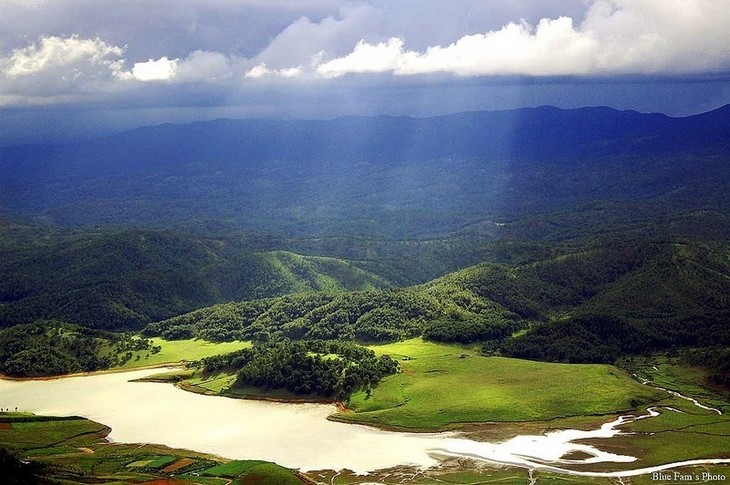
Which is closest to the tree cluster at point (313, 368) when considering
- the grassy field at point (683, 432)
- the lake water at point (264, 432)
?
the lake water at point (264, 432)

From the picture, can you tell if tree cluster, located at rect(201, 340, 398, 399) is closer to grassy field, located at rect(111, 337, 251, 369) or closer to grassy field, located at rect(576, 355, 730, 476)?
grassy field, located at rect(111, 337, 251, 369)

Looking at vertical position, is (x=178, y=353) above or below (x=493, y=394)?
below

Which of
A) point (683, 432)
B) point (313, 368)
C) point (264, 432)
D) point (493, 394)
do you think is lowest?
point (264, 432)

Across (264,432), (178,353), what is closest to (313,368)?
(264,432)

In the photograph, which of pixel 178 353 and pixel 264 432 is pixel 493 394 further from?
pixel 178 353

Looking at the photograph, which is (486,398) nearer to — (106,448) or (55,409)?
(106,448)

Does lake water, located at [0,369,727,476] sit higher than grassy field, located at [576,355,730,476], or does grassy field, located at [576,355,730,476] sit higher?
grassy field, located at [576,355,730,476]

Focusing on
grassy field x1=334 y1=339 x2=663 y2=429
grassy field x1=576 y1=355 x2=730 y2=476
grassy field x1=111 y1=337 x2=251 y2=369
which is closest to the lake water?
grassy field x1=576 y1=355 x2=730 y2=476

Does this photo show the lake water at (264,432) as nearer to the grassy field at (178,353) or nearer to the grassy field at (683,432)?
the grassy field at (683,432)
